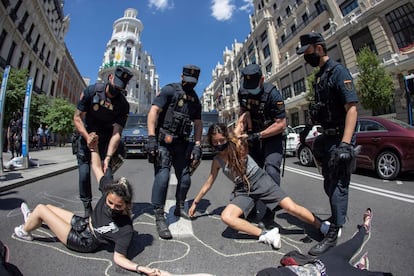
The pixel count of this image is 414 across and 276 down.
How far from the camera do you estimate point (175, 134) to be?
2947 mm

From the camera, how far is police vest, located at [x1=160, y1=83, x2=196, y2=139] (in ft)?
9.63

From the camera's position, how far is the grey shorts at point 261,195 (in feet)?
8.05

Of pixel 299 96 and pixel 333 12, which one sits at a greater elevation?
pixel 333 12

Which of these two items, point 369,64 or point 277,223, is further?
point 369,64

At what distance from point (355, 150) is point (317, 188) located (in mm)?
3071

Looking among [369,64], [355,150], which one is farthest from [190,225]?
[369,64]

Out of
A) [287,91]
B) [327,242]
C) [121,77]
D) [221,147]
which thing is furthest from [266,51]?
[327,242]

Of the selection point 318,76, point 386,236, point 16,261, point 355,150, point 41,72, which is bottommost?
point 386,236

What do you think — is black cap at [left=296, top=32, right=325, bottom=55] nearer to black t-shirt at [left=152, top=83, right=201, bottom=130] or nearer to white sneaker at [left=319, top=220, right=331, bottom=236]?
black t-shirt at [left=152, top=83, right=201, bottom=130]

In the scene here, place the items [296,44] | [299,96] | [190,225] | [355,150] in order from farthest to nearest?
[296,44]
[299,96]
[190,225]
[355,150]

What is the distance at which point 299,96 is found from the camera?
2777 cm

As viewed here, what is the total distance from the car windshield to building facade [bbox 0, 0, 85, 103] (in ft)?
55.4

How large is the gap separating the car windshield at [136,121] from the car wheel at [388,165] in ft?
34.3

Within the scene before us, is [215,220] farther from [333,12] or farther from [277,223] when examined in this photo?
[333,12]
